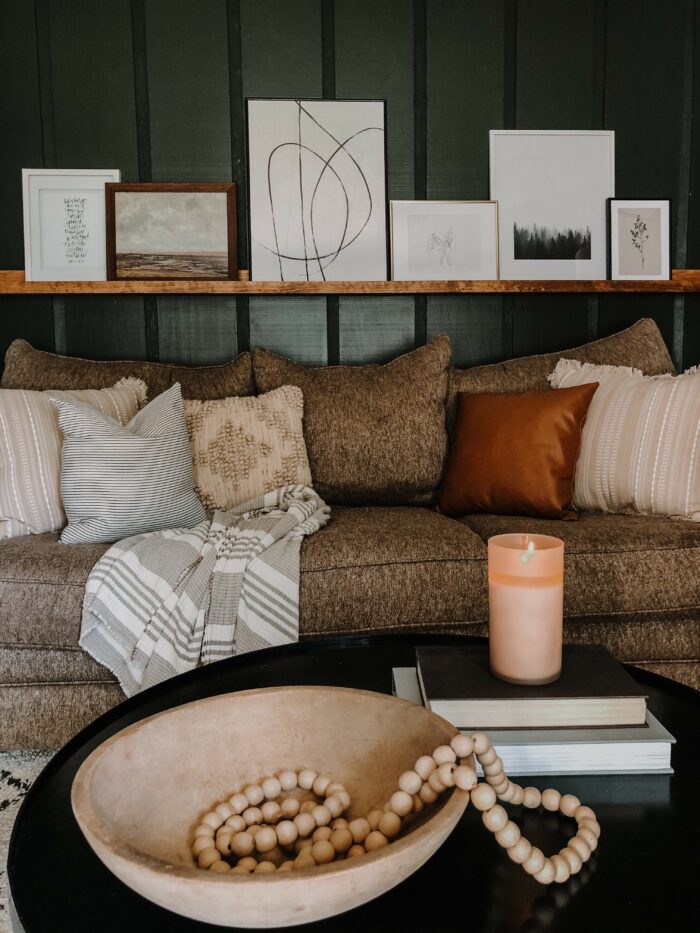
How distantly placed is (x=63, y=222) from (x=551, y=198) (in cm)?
183

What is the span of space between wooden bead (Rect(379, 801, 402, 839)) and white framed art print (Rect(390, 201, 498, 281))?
2.41m

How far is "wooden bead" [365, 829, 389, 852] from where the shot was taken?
66 centimetres

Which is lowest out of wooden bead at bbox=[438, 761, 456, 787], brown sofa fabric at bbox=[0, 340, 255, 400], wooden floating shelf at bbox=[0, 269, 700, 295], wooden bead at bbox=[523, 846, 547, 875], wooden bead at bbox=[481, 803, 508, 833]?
wooden bead at bbox=[523, 846, 547, 875]

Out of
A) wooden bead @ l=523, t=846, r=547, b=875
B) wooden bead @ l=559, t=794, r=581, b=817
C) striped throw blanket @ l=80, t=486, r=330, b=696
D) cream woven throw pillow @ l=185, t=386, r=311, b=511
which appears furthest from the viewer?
cream woven throw pillow @ l=185, t=386, r=311, b=511

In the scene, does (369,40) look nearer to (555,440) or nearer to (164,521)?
(555,440)

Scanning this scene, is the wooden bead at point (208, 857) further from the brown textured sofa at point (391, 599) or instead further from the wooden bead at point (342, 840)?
the brown textured sofa at point (391, 599)

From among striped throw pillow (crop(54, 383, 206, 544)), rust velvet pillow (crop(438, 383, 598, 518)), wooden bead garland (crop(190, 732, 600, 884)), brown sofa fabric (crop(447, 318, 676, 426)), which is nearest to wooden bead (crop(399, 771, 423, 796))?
wooden bead garland (crop(190, 732, 600, 884))

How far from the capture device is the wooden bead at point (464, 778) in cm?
61

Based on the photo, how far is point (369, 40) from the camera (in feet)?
9.25

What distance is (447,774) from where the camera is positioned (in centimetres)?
62

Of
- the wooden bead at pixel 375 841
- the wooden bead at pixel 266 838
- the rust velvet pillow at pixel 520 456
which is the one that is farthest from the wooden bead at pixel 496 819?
the rust velvet pillow at pixel 520 456

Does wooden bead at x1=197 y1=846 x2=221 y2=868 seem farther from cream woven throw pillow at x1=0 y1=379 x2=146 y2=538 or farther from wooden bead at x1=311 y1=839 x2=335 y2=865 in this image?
cream woven throw pillow at x1=0 y1=379 x2=146 y2=538

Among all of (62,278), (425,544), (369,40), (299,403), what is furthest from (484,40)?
(425,544)

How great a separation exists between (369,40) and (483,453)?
168 cm
